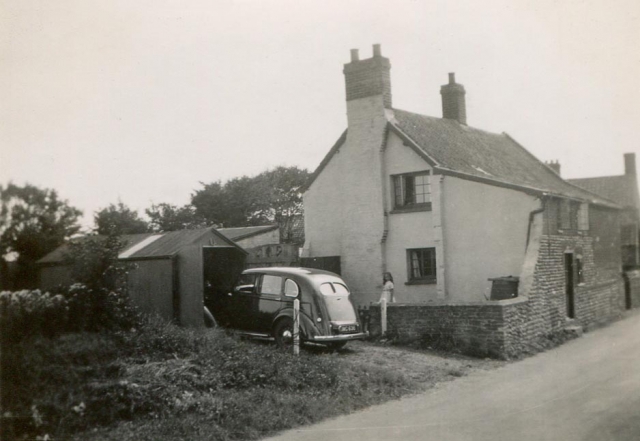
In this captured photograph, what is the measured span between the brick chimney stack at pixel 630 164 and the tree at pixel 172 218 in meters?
28.7

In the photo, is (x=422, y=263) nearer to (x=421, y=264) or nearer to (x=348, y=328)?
(x=421, y=264)

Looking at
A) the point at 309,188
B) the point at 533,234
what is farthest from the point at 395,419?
the point at 309,188

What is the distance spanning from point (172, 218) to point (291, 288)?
35641 mm

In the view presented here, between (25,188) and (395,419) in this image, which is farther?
(395,419)

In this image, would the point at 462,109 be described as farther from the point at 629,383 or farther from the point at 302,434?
the point at 302,434

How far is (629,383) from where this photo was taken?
11031 millimetres

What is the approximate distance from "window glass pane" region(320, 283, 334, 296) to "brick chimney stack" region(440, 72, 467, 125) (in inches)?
540

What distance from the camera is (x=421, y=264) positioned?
20.4m

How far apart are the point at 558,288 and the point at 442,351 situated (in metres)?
5.44

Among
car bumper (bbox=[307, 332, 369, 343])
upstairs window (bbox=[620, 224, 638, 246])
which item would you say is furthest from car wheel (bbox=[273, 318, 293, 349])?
upstairs window (bbox=[620, 224, 638, 246])

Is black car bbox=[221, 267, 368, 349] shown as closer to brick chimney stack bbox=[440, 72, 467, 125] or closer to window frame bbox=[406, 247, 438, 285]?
window frame bbox=[406, 247, 438, 285]

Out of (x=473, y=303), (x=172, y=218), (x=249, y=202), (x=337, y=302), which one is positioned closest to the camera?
(x=337, y=302)

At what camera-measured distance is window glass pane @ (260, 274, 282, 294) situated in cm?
1455

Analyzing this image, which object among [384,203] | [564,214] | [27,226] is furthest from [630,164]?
[27,226]
